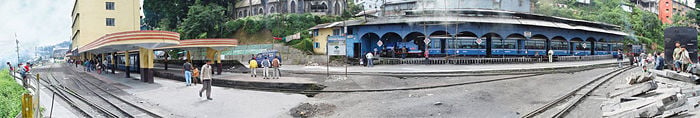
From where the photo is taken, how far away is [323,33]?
32.7 meters

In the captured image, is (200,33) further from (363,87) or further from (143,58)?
(363,87)

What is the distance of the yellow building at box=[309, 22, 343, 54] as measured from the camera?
3084 cm

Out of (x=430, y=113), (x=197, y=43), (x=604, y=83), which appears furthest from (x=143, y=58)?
(x=604, y=83)

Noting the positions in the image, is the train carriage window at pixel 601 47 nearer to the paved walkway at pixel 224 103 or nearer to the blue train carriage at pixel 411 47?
the blue train carriage at pixel 411 47

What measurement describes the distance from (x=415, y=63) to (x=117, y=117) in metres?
17.5

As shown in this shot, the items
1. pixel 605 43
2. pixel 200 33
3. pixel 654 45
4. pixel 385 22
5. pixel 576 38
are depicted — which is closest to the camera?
pixel 385 22

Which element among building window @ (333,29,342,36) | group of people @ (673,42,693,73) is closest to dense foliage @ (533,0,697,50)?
building window @ (333,29,342,36)

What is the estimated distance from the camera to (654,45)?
47125 millimetres

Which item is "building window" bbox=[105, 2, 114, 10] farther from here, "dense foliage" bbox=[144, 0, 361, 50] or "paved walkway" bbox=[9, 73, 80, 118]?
"paved walkway" bbox=[9, 73, 80, 118]

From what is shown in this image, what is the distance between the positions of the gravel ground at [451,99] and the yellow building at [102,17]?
31.1m

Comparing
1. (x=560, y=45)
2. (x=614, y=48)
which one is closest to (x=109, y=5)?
(x=560, y=45)

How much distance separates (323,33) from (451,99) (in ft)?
75.3

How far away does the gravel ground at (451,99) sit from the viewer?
29.9 feet

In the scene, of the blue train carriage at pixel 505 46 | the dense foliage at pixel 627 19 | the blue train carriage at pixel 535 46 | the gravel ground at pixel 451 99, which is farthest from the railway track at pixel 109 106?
the dense foliage at pixel 627 19
